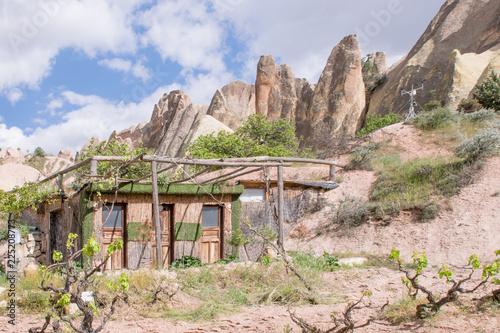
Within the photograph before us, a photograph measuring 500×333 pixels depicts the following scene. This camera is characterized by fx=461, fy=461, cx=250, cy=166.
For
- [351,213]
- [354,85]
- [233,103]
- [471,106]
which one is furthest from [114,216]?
[233,103]

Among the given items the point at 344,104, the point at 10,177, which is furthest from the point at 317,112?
the point at 10,177

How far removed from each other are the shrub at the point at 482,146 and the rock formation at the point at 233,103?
23.1 metres

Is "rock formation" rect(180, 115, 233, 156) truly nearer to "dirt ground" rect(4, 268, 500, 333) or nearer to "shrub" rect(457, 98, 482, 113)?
"shrub" rect(457, 98, 482, 113)

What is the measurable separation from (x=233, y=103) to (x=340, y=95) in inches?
369

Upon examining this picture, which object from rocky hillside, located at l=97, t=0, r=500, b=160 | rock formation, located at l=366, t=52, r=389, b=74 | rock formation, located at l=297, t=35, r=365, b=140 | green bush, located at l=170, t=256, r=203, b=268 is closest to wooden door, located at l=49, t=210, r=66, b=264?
green bush, located at l=170, t=256, r=203, b=268

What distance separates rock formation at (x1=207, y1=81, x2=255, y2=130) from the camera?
3666 cm

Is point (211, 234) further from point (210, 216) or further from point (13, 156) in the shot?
point (13, 156)

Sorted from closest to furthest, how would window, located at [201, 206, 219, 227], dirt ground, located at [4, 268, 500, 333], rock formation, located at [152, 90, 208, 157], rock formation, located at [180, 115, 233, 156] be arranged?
dirt ground, located at [4, 268, 500, 333]
window, located at [201, 206, 219, 227]
rock formation, located at [180, 115, 233, 156]
rock formation, located at [152, 90, 208, 157]

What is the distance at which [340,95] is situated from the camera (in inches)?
1309

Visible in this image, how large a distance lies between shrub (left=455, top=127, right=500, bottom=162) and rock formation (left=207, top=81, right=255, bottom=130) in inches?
911

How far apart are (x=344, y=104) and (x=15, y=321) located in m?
29.3

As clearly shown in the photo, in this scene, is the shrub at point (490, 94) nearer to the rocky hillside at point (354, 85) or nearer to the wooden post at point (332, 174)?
the rocky hillside at point (354, 85)

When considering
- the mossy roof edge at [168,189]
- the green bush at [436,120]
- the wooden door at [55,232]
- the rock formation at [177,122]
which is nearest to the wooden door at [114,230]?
the mossy roof edge at [168,189]

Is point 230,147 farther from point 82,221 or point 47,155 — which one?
point 47,155
